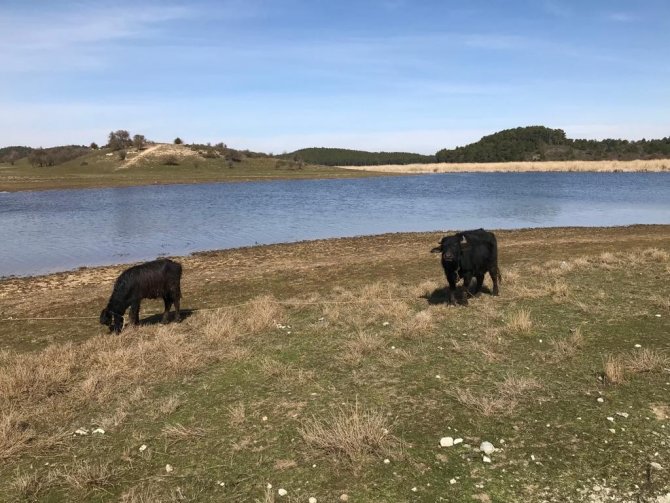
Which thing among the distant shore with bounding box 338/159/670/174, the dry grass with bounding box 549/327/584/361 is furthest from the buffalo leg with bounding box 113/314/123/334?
the distant shore with bounding box 338/159/670/174

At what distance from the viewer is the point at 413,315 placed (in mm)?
10133

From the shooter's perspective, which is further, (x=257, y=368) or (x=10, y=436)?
(x=257, y=368)

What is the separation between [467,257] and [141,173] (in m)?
92.2

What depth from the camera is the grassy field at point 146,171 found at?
7556cm

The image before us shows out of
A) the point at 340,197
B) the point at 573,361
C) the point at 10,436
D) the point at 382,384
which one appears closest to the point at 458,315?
the point at 573,361

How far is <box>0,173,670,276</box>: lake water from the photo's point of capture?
26.3 metres

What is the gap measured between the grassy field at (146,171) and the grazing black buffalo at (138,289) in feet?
218

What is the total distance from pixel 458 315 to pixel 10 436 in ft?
25.4

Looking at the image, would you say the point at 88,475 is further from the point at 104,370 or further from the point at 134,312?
A: the point at 134,312

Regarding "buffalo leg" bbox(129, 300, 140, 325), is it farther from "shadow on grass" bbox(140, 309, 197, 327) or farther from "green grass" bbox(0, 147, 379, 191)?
"green grass" bbox(0, 147, 379, 191)

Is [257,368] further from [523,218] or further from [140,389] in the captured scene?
[523,218]

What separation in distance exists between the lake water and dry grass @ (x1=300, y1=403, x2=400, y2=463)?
772 inches

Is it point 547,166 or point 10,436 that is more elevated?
point 547,166

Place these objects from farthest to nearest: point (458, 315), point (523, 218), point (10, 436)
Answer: point (523, 218)
point (458, 315)
point (10, 436)
